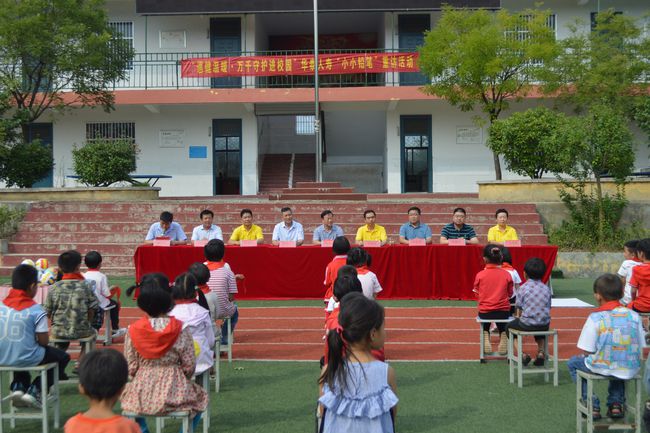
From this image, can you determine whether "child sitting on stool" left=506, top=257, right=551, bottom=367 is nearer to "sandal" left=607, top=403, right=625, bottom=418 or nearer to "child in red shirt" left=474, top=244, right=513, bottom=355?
"child in red shirt" left=474, top=244, right=513, bottom=355

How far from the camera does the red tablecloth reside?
12.7 meters

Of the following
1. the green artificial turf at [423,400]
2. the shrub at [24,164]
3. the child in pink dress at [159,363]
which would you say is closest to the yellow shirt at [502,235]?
the green artificial turf at [423,400]

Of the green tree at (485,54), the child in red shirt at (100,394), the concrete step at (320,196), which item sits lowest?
the child in red shirt at (100,394)

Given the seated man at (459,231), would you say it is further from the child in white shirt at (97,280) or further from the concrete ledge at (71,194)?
the concrete ledge at (71,194)

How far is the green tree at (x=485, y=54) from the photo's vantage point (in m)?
20.6

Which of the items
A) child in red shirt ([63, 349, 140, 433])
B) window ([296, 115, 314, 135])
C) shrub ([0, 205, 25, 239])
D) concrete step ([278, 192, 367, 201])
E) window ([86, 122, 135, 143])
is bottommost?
child in red shirt ([63, 349, 140, 433])

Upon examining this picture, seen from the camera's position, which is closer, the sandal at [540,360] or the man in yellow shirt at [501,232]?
the sandal at [540,360]

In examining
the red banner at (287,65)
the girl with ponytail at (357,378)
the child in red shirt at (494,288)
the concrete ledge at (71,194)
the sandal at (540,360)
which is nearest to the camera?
the girl with ponytail at (357,378)

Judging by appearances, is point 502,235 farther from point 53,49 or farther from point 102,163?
point 53,49

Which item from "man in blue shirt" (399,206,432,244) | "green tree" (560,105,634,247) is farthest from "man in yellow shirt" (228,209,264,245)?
"green tree" (560,105,634,247)

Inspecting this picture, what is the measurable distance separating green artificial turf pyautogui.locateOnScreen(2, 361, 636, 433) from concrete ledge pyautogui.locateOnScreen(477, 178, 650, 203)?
1001cm

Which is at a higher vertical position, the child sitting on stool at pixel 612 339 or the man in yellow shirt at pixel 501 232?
the man in yellow shirt at pixel 501 232

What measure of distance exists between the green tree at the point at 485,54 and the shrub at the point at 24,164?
1137 centimetres

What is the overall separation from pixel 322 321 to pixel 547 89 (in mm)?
14377
